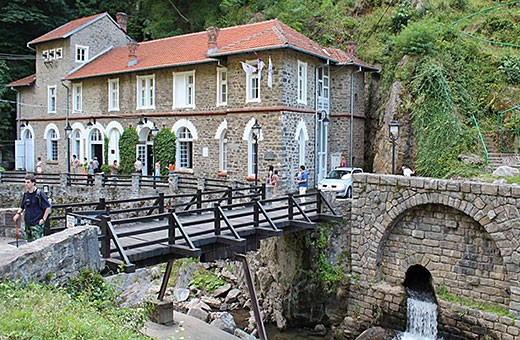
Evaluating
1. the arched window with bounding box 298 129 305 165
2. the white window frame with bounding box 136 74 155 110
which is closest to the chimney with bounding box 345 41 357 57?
the arched window with bounding box 298 129 305 165

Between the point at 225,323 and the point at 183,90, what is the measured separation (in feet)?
45.3

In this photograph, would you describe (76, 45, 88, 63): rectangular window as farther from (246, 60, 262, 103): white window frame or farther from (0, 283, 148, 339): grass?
(0, 283, 148, 339): grass

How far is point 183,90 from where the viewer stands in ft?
Result: 78.6

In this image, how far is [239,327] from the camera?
14391 mm

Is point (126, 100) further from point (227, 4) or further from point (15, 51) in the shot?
point (15, 51)

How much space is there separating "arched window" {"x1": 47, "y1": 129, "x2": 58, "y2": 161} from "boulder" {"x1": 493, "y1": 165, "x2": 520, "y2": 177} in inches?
1051

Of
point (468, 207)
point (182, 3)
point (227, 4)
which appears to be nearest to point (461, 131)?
point (468, 207)

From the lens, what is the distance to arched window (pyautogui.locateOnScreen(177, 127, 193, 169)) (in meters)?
24.3

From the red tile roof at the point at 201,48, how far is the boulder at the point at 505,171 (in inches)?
356

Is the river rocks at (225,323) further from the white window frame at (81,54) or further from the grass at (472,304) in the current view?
the white window frame at (81,54)

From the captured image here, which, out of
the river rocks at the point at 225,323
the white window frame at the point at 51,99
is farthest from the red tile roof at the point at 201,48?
the river rocks at the point at 225,323

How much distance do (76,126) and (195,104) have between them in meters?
10.2

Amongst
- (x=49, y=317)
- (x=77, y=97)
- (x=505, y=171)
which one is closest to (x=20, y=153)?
(x=77, y=97)

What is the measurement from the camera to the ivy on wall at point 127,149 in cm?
2617
